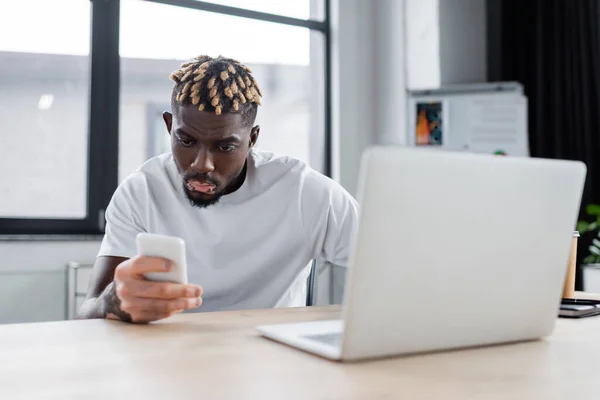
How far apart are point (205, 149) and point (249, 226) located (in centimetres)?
23

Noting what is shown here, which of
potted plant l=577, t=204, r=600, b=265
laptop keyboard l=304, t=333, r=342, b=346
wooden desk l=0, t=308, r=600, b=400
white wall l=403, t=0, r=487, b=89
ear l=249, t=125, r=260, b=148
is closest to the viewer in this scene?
wooden desk l=0, t=308, r=600, b=400

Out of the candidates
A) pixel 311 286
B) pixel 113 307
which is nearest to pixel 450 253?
pixel 113 307

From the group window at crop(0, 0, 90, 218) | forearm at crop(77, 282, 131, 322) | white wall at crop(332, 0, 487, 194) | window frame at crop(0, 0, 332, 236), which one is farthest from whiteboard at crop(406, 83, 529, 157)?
forearm at crop(77, 282, 131, 322)

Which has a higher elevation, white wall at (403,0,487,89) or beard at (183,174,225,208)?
white wall at (403,0,487,89)

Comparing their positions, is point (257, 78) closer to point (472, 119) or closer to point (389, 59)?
point (389, 59)

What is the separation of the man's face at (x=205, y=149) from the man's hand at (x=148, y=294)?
0.54m

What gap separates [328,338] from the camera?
0.88 m

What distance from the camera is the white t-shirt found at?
1.58 metres

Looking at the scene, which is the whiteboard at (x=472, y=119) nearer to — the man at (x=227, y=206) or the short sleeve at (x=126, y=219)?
the man at (x=227, y=206)

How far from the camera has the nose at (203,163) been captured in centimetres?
155

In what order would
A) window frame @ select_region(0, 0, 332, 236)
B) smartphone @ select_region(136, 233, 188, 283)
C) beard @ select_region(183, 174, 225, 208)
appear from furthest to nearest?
1. window frame @ select_region(0, 0, 332, 236)
2. beard @ select_region(183, 174, 225, 208)
3. smartphone @ select_region(136, 233, 188, 283)

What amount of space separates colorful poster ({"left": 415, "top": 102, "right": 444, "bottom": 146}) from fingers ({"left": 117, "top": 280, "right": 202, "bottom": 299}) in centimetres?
321

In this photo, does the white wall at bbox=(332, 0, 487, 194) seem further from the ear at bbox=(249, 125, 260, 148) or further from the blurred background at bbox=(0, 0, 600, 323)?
the ear at bbox=(249, 125, 260, 148)

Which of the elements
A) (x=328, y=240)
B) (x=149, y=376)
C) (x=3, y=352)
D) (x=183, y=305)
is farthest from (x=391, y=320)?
(x=328, y=240)
